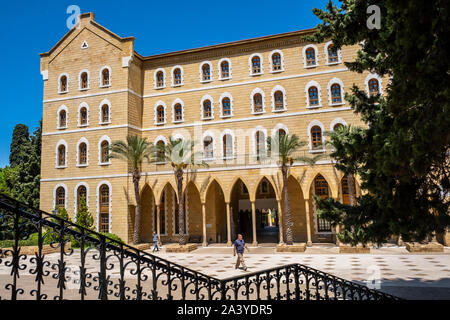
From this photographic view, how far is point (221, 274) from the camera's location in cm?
1336

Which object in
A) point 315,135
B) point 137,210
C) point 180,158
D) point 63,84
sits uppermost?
point 63,84

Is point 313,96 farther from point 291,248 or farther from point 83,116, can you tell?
point 83,116

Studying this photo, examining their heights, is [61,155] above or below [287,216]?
above

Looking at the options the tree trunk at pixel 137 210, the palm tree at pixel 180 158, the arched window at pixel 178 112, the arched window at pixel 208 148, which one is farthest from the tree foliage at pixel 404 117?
the arched window at pixel 178 112

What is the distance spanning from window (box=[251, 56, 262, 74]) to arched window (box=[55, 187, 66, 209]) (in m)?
17.1

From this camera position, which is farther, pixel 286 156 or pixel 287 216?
pixel 286 156

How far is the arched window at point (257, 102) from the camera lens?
24797 millimetres

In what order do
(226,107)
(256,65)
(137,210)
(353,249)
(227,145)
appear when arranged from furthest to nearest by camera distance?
(226,107)
(256,65)
(227,145)
(137,210)
(353,249)

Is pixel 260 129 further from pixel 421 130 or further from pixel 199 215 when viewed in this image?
pixel 421 130

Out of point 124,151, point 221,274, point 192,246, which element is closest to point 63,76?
point 124,151

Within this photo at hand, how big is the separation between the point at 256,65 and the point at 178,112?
22.9 feet

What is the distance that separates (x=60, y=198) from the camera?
2622cm

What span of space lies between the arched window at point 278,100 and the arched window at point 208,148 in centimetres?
544

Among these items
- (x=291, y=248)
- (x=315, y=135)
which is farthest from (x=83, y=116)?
(x=291, y=248)
